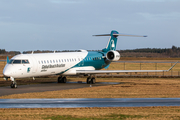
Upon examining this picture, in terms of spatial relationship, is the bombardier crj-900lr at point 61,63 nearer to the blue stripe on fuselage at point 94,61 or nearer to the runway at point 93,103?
the blue stripe on fuselage at point 94,61

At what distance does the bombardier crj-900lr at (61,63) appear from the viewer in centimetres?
2462

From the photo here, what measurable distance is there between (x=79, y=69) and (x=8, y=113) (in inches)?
723

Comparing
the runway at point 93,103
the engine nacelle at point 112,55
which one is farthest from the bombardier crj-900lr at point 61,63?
the runway at point 93,103

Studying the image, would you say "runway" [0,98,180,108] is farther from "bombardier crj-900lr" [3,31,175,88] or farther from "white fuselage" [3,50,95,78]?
"bombardier crj-900lr" [3,31,175,88]

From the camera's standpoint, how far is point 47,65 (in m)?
27.1

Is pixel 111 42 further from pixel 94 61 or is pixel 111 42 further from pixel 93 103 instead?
pixel 93 103

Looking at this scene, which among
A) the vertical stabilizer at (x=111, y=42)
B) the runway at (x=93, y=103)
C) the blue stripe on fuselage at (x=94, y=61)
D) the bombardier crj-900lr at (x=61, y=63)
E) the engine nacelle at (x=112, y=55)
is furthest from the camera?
the vertical stabilizer at (x=111, y=42)

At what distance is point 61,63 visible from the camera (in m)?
28.9

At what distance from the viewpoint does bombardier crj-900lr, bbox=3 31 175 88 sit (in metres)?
24.6

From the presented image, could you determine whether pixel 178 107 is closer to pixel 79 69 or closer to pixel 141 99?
pixel 141 99

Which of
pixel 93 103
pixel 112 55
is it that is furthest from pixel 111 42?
pixel 93 103

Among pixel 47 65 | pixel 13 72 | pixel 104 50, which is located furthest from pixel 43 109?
pixel 104 50

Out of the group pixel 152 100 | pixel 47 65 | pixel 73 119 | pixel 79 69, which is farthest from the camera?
pixel 79 69

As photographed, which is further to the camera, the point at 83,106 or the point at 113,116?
the point at 83,106
